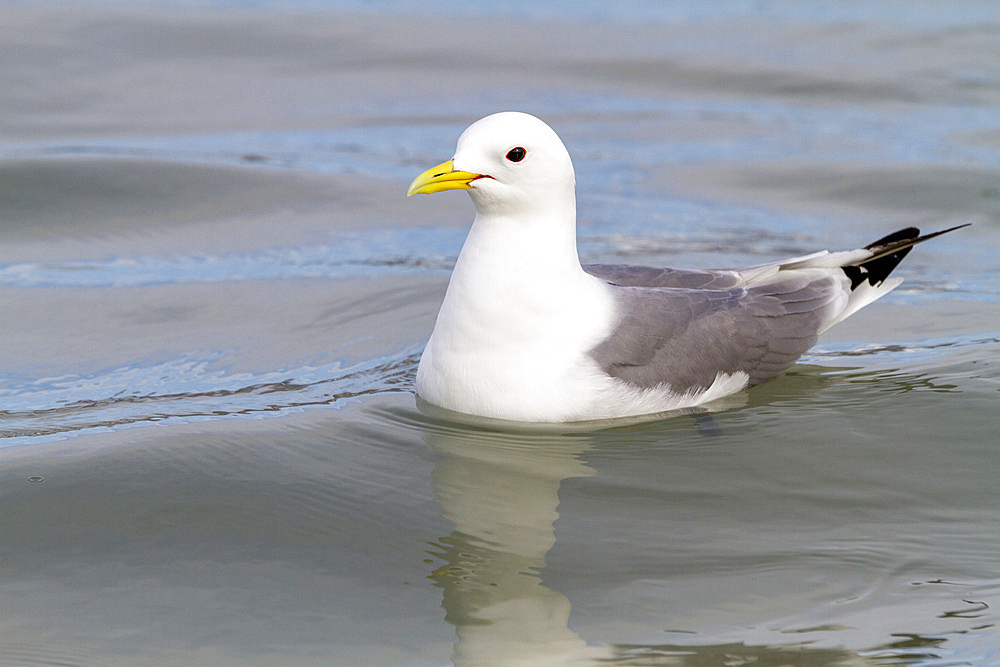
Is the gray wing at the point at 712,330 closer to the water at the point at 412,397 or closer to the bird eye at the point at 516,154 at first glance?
the water at the point at 412,397

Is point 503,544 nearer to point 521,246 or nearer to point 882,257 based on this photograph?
point 521,246

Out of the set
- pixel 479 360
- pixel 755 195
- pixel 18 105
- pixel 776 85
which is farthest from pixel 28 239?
pixel 776 85

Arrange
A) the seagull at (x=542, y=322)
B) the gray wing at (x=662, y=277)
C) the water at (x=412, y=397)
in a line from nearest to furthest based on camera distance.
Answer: the water at (x=412, y=397) < the seagull at (x=542, y=322) < the gray wing at (x=662, y=277)

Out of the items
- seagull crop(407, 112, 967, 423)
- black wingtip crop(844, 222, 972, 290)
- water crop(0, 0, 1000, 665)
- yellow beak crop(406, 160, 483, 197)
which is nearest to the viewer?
water crop(0, 0, 1000, 665)

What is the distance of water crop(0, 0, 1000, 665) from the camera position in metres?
3.95

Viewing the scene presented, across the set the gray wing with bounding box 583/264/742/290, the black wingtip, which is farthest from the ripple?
the black wingtip

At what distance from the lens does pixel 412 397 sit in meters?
5.69

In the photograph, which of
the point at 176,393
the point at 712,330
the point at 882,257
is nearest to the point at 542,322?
the point at 712,330

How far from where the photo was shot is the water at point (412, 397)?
3947 mm

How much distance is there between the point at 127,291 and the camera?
7.65 meters

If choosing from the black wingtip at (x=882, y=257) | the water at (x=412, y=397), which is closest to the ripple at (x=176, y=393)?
the water at (x=412, y=397)

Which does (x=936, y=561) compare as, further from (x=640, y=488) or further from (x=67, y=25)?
(x=67, y=25)

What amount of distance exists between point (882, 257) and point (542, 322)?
2.00 meters

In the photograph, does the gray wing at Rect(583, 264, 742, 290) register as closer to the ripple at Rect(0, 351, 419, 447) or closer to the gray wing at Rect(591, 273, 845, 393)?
the gray wing at Rect(591, 273, 845, 393)
